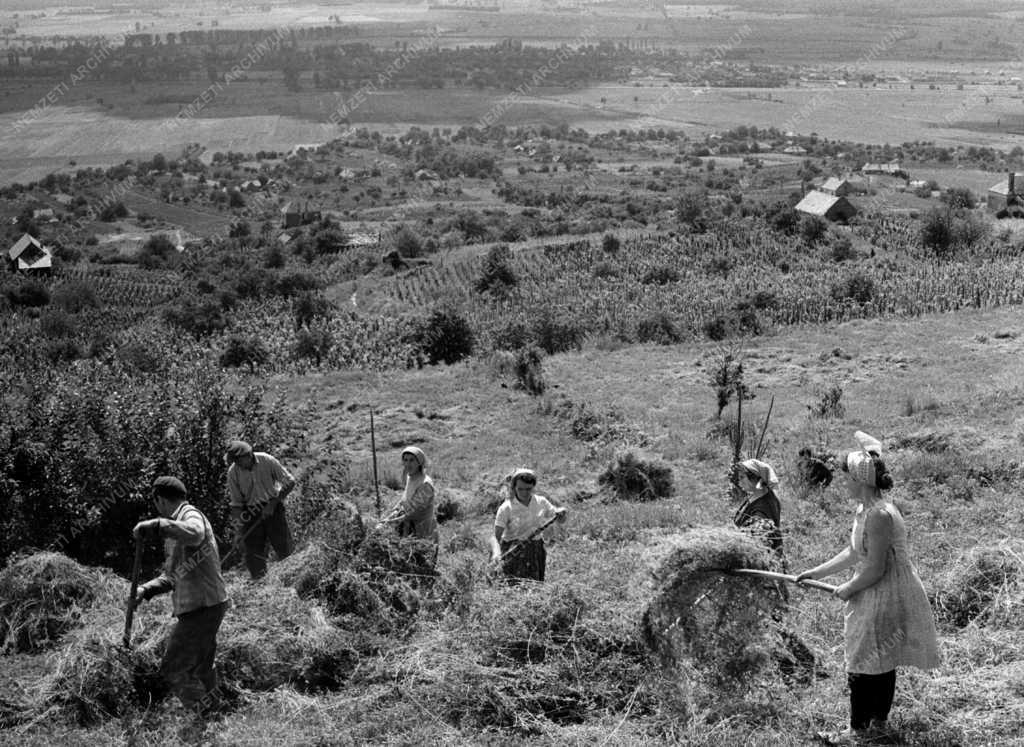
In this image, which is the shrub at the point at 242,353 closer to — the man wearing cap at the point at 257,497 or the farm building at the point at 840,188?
the man wearing cap at the point at 257,497

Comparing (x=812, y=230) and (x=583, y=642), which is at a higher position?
(x=583, y=642)

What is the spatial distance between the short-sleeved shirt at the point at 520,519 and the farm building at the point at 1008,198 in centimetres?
5200

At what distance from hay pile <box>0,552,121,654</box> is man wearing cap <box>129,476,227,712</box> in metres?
1.18

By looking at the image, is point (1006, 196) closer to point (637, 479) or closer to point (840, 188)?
point (840, 188)

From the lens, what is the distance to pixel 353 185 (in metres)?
109

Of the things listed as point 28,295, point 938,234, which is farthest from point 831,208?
point 28,295

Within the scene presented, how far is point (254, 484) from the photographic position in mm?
8086

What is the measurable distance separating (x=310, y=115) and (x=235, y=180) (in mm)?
56552

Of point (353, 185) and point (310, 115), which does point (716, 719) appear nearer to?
point (353, 185)

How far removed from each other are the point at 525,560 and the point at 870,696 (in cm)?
256

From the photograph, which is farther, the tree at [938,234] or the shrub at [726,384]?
the tree at [938,234]

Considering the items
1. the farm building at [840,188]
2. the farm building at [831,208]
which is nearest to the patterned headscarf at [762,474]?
the farm building at [831,208]

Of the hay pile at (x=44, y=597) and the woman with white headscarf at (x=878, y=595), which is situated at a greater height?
the woman with white headscarf at (x=878, y=595)

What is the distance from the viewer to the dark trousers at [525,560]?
6.99 meters
